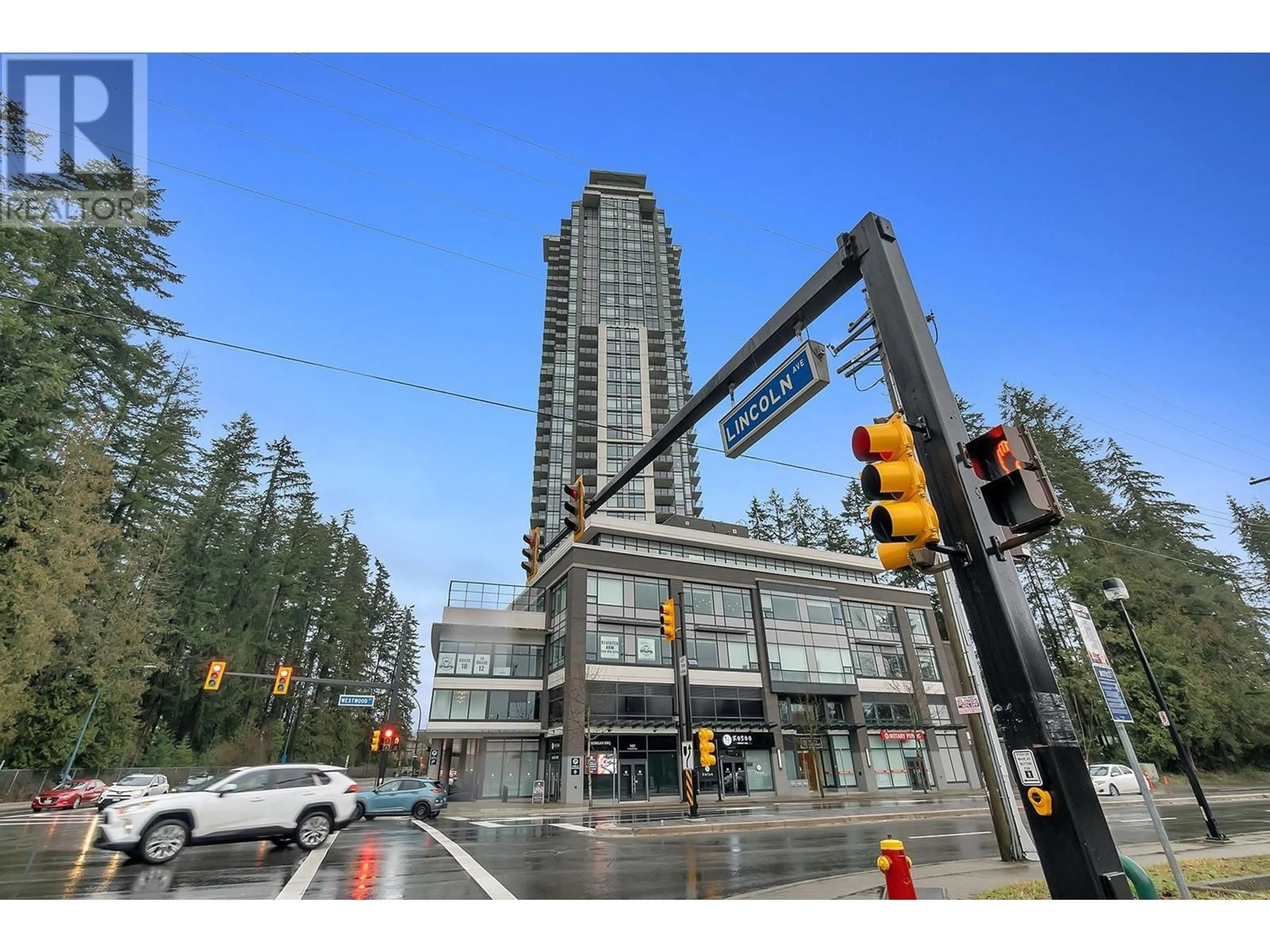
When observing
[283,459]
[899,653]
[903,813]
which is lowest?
[903,813]

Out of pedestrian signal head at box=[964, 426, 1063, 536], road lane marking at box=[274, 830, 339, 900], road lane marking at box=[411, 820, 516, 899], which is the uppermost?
pedestrian signal head at box=[964, 426, 1063, 536]

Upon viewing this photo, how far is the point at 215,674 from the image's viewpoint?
88.8 ft

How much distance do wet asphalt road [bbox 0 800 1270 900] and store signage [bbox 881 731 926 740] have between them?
26234mm

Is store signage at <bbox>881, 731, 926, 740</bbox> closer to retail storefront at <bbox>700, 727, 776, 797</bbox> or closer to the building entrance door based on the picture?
retail storefront at <bbox>700, 727, 776, 797</bbox>

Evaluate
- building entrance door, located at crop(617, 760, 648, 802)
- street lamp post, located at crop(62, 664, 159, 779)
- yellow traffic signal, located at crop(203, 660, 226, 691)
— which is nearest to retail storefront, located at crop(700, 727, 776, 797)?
building entrance door, located at crop(617, 760, 648, 802)

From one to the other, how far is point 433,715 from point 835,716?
29.4 metres

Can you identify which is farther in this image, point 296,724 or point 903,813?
point 296,724

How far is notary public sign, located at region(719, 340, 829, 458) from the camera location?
206 inches

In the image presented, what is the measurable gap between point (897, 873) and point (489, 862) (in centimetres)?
861

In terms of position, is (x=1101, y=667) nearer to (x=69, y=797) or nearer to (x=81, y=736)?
(x=69, y=797)

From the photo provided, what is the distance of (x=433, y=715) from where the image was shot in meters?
38.8

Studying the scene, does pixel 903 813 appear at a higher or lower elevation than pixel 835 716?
lower
